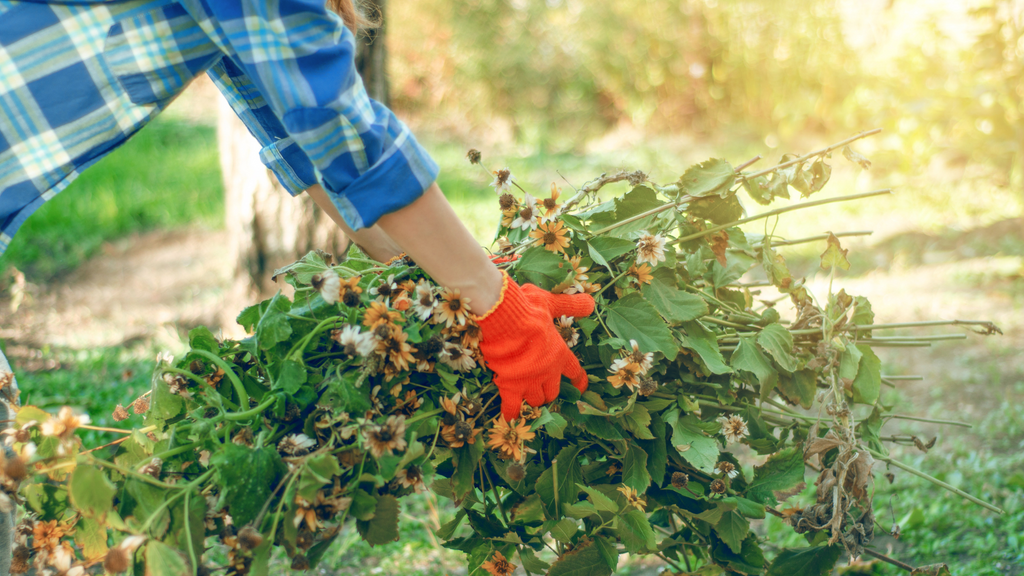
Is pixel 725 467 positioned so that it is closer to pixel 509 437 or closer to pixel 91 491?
pixel 509 437

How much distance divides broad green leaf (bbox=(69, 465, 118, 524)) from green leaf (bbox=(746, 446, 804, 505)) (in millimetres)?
1084

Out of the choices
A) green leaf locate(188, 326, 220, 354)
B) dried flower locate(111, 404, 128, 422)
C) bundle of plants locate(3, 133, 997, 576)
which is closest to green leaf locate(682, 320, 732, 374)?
bundle of plants locate(3, 133, 997, 576)

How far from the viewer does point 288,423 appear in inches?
43.3

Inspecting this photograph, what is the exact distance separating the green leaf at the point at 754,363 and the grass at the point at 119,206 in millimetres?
4086

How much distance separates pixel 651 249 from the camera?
123 cm

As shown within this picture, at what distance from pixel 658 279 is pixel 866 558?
116cm

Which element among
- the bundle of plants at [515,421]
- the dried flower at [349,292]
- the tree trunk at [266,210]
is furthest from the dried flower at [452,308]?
the tree trunk at [266,210]

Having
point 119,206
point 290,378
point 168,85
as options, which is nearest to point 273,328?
point 290,378

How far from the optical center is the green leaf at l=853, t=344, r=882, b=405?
1.33 m

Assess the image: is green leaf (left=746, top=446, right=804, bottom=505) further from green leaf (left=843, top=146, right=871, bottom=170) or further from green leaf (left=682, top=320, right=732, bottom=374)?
green leaf (left=843, top=146, right=871, bottom=170)

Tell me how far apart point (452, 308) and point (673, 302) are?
45cm

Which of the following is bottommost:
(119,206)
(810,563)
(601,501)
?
(810,563)

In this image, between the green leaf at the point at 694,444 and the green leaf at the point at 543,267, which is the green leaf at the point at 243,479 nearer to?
the green leaf at the point at 543,267

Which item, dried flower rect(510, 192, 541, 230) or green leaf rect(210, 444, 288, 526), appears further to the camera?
dried flower rect(510, 192, 541, 230)
